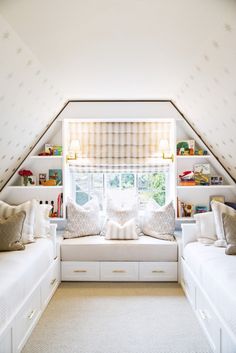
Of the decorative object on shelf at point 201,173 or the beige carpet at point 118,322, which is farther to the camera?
the decorative object on shelf at point 201,173

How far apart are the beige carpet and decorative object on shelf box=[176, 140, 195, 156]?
1.66 m

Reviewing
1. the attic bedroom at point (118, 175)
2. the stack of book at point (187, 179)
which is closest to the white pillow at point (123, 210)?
the attic bedroom at point (118, 175)

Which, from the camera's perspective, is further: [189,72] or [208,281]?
[189,72]


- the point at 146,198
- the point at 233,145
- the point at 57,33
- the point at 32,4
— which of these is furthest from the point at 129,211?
the point at 32,4

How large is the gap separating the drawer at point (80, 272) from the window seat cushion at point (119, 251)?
0.06m

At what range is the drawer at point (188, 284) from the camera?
3213 millimetres

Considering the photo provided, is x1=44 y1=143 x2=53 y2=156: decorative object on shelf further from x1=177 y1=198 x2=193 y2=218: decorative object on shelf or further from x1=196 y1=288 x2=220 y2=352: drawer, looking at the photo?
x1=196 y1=288 x2=220 y2=352: drawer

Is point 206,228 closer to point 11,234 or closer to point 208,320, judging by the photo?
point 208,320

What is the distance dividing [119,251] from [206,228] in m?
1.01

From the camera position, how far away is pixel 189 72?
2.97 meters

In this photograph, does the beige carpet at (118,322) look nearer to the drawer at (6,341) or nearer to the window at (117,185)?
the drawer at (6,341)

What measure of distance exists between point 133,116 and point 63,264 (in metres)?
1.95

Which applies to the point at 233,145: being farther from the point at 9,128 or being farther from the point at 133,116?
the point at 9,128

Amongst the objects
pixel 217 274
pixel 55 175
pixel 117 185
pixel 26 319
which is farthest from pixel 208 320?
pixel 55 175
